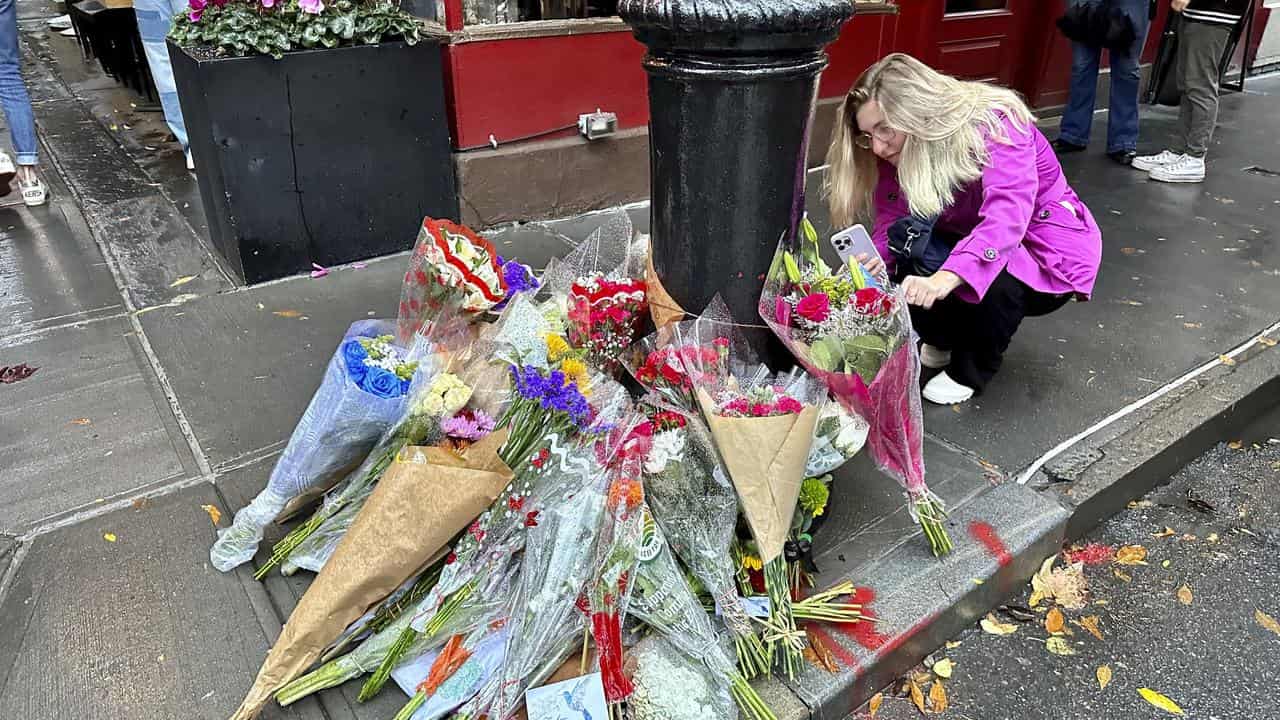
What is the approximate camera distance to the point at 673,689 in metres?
1.95

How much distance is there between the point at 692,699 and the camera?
6.34ft

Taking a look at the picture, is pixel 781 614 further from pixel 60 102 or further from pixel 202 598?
pixel 60 102

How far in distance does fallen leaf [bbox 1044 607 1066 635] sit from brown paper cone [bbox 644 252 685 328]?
134cm

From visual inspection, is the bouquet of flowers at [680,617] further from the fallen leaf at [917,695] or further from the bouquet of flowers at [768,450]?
the fallen leaf at [917,695]

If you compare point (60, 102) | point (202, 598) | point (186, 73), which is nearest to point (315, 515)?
point (202, 598)

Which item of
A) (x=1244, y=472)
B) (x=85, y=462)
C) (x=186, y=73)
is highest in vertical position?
(x=186, y=73)

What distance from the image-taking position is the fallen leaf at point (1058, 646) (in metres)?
2.33

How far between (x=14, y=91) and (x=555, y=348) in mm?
4652

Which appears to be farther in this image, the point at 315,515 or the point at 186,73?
the point at 186,73

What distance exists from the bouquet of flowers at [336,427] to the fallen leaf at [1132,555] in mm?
2212

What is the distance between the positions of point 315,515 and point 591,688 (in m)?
1.00

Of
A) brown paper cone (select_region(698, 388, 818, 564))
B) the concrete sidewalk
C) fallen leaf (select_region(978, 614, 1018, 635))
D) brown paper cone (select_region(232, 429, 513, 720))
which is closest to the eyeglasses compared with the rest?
the concrete sidewalk

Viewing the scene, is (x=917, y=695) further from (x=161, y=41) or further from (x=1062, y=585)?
(x=161, y=41)

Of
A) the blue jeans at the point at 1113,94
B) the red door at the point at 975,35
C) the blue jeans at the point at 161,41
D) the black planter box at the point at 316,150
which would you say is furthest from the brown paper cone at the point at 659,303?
the blue jeans at the point at 1113,94
